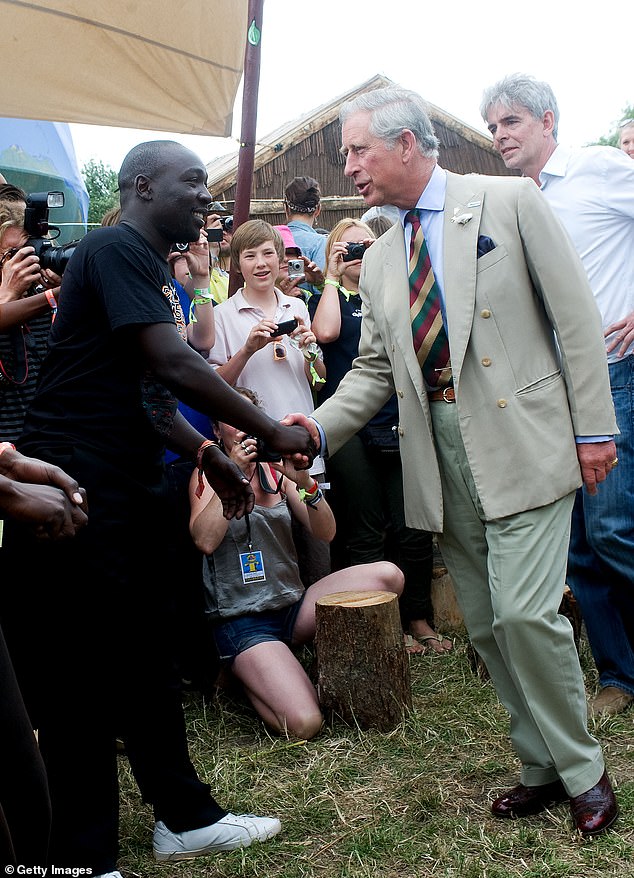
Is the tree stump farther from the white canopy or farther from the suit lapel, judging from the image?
the white canopy

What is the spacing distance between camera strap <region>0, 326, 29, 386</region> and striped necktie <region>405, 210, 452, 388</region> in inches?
59.7

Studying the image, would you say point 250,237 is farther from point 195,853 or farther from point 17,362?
point 195,853

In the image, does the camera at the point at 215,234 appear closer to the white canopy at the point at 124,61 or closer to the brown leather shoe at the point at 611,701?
the white canopy at the point at 124,61

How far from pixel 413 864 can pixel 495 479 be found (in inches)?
47.0

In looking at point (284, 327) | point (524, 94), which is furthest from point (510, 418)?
point (284, 327)

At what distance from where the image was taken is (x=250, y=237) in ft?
16.7

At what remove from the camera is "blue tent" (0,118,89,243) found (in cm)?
694

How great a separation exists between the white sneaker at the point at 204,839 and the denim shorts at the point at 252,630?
3.82 ft

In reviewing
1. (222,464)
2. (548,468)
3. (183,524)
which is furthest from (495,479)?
(183,524)

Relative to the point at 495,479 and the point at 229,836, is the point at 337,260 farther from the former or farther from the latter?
the point at 229,836

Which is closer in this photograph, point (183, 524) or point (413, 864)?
point (413, 864)

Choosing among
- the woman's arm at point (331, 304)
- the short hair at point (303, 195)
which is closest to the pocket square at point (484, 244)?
the woman's arm at point (331, 304)

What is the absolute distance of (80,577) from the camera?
9.27 feet

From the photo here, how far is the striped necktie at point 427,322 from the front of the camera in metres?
3.15
